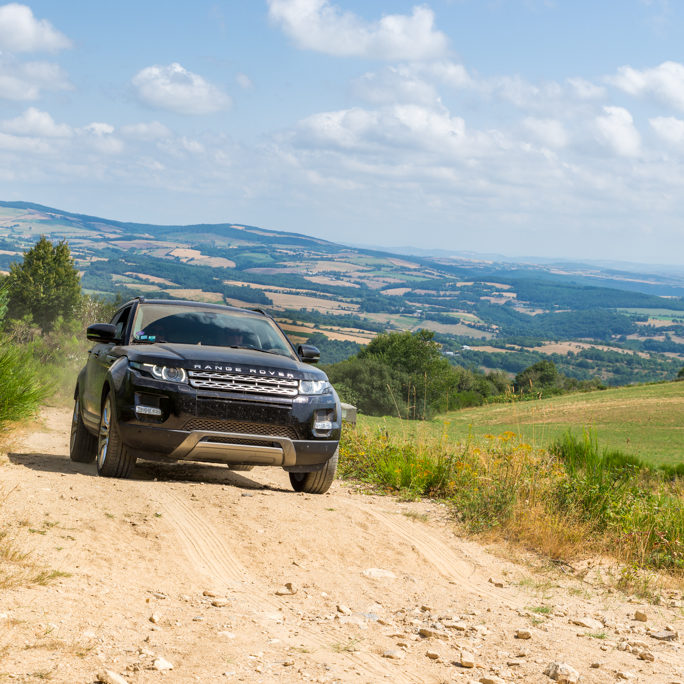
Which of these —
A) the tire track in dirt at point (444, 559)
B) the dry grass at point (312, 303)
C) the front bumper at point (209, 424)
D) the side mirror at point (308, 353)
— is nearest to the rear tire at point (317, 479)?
the tire track in dirt at point (444, 559)

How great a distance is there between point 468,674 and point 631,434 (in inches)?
1954

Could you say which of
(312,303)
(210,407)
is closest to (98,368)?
(210,407)

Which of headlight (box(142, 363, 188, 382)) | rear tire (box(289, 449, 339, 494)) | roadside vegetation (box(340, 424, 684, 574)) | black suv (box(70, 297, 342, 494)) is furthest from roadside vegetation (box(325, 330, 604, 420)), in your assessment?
headlight (box(142, 363, 188, 382))

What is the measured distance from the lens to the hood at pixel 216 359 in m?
7.04

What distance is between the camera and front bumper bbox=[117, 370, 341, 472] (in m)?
6.86

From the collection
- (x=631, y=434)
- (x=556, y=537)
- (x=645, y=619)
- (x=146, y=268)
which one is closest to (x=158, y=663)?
(x=645, y=619)

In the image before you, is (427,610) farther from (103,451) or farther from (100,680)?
(103,451)

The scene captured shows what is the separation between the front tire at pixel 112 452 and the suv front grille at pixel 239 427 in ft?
2.43

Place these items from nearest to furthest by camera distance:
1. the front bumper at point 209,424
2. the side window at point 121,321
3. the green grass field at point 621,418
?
the front bumper at point 209,424, the side window at point 121,321, the green grass field at point 621,418

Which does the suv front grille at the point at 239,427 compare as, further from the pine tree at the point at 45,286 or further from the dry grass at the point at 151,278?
the dry grass at the point at 151,278

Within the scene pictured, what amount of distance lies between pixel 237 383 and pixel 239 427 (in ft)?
1.27

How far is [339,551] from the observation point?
5980 millimetres

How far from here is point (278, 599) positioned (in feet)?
16.0

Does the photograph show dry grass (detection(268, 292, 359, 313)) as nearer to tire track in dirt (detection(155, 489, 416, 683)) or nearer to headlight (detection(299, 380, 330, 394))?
headlight (detection(299, 380, 330, 394))
